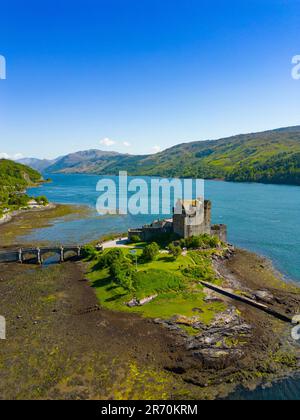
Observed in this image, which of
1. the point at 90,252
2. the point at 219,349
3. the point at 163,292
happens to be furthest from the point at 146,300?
the point at 90,252

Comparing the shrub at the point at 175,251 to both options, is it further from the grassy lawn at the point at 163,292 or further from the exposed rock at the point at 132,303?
the exposed rock at the point at 132,303

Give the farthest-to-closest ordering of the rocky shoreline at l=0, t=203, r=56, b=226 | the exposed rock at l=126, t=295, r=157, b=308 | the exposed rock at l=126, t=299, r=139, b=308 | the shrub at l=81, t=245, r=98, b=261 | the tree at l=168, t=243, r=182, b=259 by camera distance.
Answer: the rocky shoreline at l=0, t=203, r=56, b=226
the shrub at l=81, t=245, r=98, b=261
the tree at l=168, t=243, r=182, b=259
the exposed rock at l=126, t=295, r=157, b=308
the exposed rock at l=126, t=299, r=139, b=308

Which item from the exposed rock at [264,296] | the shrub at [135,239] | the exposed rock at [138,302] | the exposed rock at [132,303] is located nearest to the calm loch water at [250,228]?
the exposed rock at [264,296]

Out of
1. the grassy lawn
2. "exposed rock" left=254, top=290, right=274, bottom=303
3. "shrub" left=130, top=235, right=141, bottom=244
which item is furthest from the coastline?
"shrub" left=130, top=235, right=141, bottom=244

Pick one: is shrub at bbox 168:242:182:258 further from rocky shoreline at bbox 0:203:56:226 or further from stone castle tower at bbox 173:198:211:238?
rocky shoreline at bbox 0:203:56:226

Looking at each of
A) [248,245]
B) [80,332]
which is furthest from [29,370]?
[248,245]

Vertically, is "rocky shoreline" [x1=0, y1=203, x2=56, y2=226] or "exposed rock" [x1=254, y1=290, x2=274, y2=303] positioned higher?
"rocky shoreline" [x1=0, y1=203, x2=56, y2=226]
